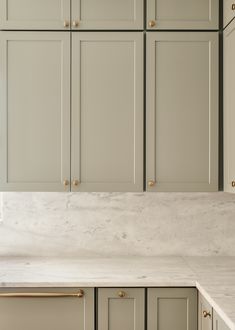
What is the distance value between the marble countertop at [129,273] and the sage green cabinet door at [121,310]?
68 mm

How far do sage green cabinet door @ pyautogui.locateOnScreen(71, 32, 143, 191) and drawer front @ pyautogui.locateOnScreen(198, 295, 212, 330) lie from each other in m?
0.72

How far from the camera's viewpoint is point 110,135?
2.57 metres

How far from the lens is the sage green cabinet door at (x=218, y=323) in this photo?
5.98 feet

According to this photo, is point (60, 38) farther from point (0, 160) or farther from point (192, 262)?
point (192, 262)

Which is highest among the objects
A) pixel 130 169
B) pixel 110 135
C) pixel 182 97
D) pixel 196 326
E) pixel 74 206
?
pixel 182 97

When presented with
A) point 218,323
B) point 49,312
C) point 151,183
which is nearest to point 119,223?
point 151,183

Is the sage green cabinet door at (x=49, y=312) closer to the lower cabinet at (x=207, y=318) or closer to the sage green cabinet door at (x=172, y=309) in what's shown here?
the sage green cabinet door at (x=172, y=309)

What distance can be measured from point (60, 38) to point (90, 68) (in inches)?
9.6

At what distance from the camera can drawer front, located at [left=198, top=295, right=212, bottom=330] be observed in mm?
2051

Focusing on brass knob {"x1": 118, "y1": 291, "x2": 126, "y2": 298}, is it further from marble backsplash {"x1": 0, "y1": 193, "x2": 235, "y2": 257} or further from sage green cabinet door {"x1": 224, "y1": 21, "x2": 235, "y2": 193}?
sage green cabinet door {"x1": 224, "y1": 21, "x2": 235, "y2": 193}

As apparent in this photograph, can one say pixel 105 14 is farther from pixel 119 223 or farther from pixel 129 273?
pixel 129 273

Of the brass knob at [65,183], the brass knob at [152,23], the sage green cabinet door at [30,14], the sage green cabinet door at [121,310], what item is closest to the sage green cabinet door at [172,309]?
the sage green cabinet door at [121,310]

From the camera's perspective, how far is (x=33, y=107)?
101 inches

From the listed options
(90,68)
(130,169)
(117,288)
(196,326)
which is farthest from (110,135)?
(196,326)
